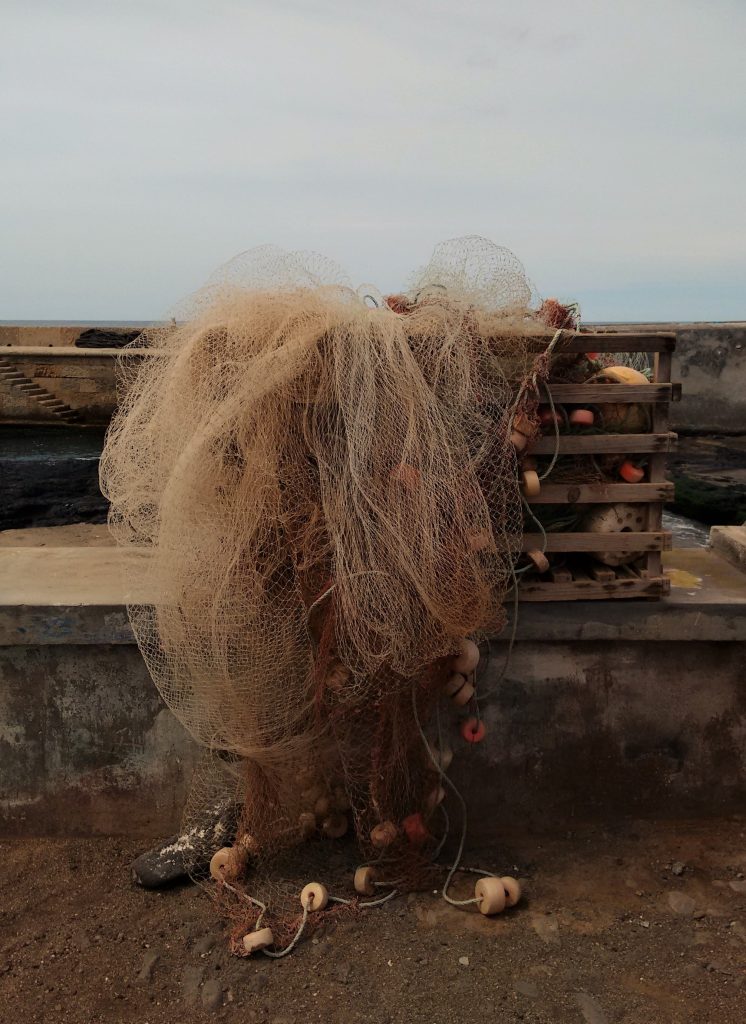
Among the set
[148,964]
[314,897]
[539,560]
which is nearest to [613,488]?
[539,560]

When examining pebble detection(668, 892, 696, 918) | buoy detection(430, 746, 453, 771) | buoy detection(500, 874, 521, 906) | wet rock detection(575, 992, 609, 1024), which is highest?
buoy detection(430, 746, 453, 771)

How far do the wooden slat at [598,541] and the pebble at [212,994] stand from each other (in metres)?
1.79

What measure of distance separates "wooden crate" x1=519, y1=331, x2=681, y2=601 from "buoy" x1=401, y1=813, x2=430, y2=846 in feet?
2.95

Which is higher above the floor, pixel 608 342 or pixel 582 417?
pixel 608 342

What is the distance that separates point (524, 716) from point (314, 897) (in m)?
1.05

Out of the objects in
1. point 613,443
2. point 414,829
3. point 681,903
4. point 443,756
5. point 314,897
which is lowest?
point 681,903

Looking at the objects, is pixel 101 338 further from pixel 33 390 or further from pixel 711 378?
pixel 711 378

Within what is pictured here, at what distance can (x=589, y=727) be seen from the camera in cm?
360

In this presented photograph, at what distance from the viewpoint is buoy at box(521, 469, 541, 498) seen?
126 inches

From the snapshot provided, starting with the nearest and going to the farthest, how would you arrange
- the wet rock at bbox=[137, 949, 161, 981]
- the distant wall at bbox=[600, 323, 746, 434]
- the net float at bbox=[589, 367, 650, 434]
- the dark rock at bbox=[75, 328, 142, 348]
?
the wet rock at bbox=[137, 949, 161, 981]
the net float at bbox=[589, 367, 650, 434]
the distant wall at bbox=[600, 323, 746, 434]
the dark rock at bbox=[75, 328, 142, 348]

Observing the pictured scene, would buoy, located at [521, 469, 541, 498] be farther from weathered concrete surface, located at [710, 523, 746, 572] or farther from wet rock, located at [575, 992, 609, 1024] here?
wet rock, located at [575, 992, 609, 1024]

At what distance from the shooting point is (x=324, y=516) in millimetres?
2932

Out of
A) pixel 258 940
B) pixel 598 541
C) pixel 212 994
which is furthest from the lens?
pixel 598 541

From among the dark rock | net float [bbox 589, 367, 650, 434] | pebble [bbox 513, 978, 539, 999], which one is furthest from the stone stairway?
pebble [bbox 513, 978, 539, 999]
